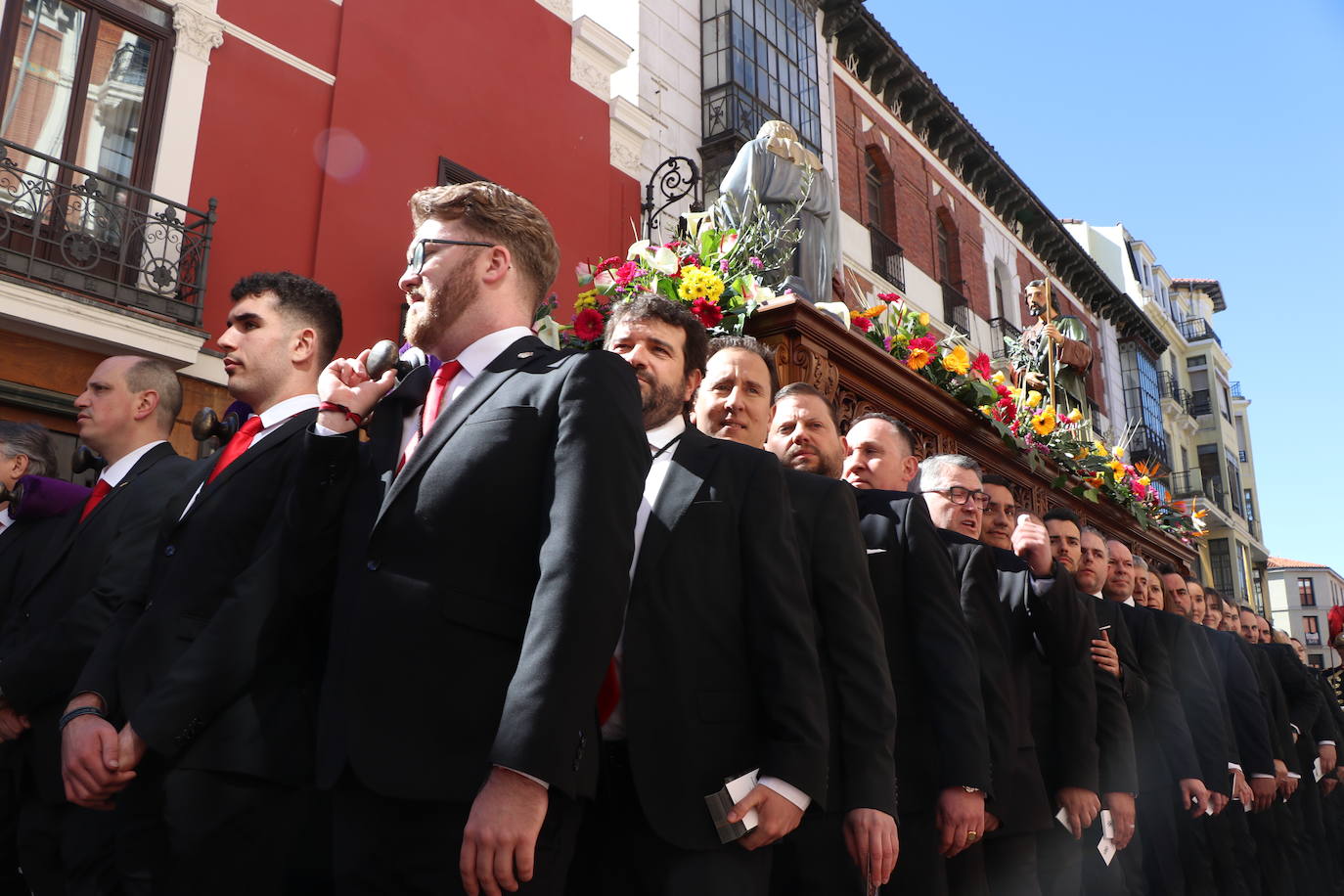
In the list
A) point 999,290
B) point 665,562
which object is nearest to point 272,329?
point 665,562

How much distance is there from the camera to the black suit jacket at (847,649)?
2.46 m

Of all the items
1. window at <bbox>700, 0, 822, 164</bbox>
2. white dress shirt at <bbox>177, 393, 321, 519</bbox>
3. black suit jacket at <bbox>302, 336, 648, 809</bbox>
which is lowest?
black suit jacket at <bbox>302, 336, 648, 809</bbox>

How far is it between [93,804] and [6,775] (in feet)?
4.94

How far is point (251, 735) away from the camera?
2.27 metres

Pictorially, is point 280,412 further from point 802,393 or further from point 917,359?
point 917,359

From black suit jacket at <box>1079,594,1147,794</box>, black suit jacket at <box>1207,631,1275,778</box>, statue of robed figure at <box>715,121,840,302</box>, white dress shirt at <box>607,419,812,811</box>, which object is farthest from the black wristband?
black suit jacket at <box>1207,631,1275,778</box>

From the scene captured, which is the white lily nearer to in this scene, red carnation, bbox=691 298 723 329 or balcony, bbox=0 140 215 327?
red carnation, bbox=691 298 723 329

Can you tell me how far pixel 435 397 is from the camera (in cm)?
219

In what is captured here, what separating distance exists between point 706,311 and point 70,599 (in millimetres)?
2557

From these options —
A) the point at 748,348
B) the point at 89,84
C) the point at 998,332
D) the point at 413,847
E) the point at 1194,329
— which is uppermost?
the point at 1194,329

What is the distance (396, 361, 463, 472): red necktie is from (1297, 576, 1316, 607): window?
71.1 meters

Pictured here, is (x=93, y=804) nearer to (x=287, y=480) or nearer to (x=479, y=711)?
(x=287, y=480)

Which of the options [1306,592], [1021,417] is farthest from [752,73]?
[1306,592]

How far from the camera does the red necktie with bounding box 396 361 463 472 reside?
217 cm
